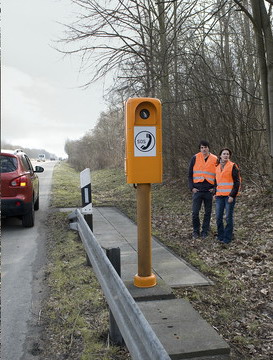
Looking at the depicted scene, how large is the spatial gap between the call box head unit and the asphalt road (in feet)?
5.99

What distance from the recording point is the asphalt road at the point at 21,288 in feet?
11.4

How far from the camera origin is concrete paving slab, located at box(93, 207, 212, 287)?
16.6 ft

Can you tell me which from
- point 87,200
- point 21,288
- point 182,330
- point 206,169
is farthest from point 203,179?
point 182,330

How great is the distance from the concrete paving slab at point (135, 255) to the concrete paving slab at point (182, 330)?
85 centimetres

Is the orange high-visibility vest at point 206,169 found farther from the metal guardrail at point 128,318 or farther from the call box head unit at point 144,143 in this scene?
the metal guardrail at point 128,318

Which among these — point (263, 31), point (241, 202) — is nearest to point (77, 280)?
point (241, 202)

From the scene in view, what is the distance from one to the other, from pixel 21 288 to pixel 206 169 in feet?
13.6

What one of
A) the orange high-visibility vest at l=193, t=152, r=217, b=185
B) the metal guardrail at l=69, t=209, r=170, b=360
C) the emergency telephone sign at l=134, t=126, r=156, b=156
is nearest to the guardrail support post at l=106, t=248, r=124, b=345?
the metal guardrail at l=69, t=209, r=170, b=360

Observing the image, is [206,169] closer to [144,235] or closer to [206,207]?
[206,207]

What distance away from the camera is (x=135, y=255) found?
625 cm

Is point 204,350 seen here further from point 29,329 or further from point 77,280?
point 77,280

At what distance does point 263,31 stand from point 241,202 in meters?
4.34

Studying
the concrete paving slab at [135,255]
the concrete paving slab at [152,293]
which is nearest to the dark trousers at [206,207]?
the concrete paving slab at [135,255]

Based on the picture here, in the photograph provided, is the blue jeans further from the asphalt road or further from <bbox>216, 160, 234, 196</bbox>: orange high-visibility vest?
the asphalt road
